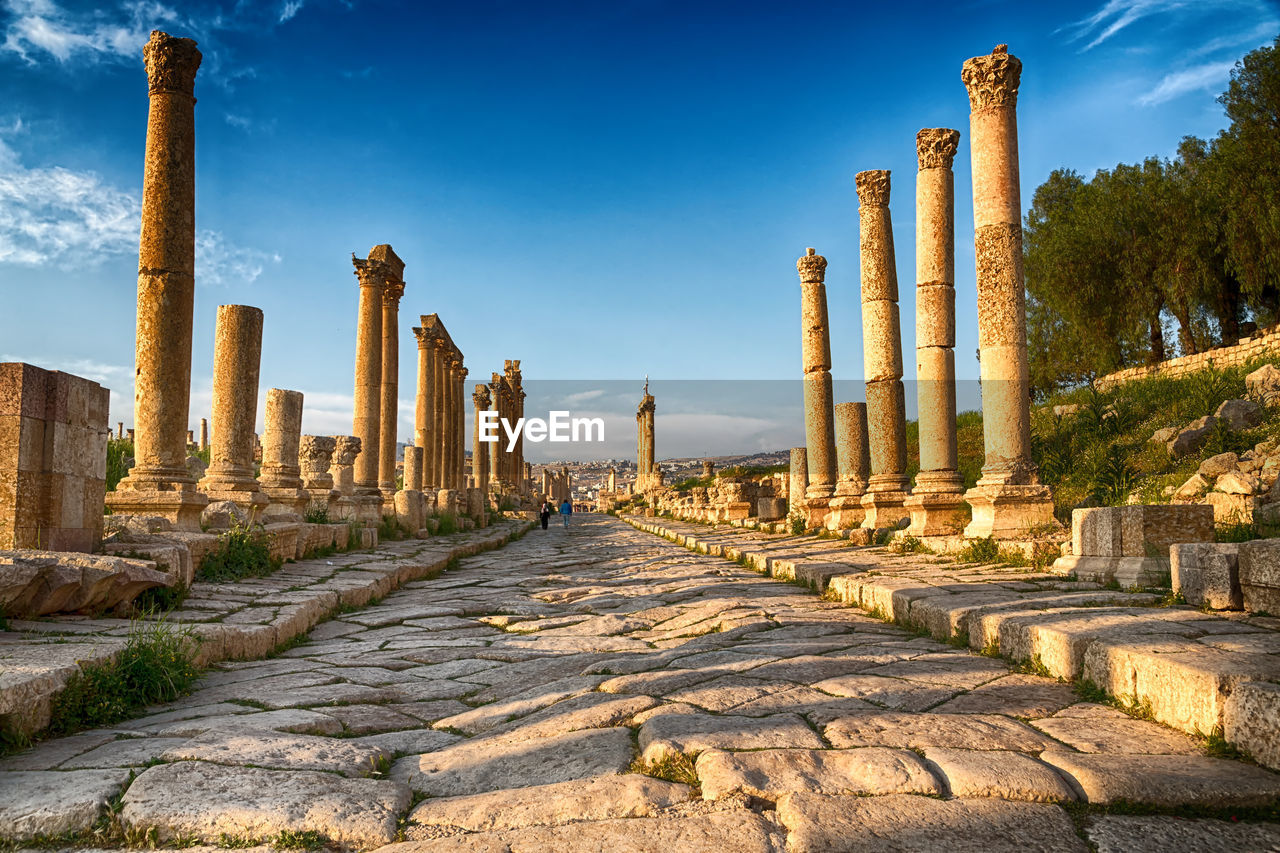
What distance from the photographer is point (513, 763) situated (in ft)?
10.3

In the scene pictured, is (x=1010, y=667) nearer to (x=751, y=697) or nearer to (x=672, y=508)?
(x=751, y=697)

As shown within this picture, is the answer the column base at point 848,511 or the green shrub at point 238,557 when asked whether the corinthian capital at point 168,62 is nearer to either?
the green shrub at point 238,557

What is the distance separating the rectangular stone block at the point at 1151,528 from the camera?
6.22 meters

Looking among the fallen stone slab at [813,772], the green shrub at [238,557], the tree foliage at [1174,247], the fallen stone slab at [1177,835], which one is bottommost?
the fallen stone slab at [1177,835]

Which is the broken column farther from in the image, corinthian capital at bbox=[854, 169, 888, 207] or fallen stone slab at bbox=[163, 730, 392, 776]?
fallen stone slab at bbox=[163, 730, 392, 776]

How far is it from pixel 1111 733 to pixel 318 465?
49.3 ft

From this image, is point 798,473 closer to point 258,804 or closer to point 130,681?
point 130,681

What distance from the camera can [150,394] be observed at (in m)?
9.28

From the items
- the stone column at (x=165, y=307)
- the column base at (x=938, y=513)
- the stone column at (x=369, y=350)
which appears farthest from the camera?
the stone column at (x=369, y=350)

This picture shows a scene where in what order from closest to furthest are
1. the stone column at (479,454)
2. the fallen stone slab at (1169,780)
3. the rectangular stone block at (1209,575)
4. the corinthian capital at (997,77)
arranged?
1. the fallen stone slab at (1169,780)
2. the rectangular stone block at (1209,575)
3. the corinthian capital at (997,77)
4. the stone column at (479,454)

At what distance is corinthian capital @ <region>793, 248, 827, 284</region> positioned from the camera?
1747cm

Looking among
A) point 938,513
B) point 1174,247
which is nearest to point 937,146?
point 938,513

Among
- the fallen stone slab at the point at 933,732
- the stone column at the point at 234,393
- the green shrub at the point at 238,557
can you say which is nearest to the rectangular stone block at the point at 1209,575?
the fallen stone slab at the point at 933,732

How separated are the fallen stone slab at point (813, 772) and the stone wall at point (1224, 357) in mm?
19252
